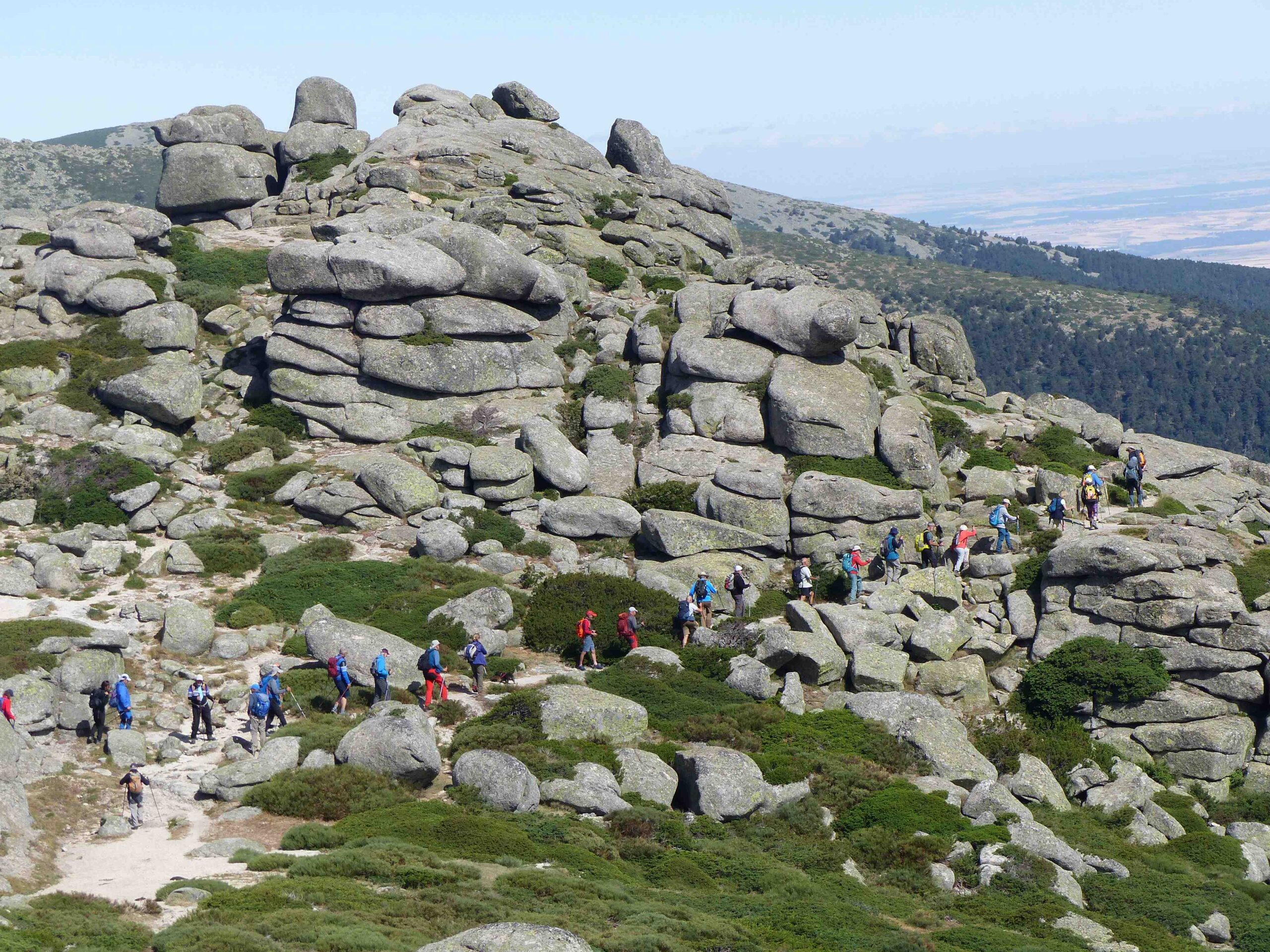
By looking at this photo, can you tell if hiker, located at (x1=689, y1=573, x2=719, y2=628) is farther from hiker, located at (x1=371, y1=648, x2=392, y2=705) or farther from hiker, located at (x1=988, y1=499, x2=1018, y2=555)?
hiker, located at (x1=988, y1=499, x2=1018, y2=555)

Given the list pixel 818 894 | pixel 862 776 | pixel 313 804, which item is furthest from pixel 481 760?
pixel 862 776

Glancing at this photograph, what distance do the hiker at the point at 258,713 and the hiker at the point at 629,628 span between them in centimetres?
1184

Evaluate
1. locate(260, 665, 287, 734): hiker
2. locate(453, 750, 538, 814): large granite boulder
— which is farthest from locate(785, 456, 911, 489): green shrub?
locate(260, 665, 287, 734): hiker

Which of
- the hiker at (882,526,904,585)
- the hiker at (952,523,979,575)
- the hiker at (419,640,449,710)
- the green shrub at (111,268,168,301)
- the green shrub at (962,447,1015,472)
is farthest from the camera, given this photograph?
the green shrub at (111,268,168,301)

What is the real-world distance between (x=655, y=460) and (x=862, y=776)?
20659mm

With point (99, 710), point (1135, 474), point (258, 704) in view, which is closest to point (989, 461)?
point (1135, 474)

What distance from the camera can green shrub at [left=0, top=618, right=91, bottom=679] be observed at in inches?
1240

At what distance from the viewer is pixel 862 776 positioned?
102 feet

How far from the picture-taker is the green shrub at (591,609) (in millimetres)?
38094

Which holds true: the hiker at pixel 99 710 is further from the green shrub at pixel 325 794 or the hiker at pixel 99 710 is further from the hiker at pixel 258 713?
the green shrub at pixel 325 794

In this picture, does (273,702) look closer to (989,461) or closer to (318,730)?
(318,730)

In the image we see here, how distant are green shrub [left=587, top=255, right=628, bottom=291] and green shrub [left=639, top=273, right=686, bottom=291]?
165 centimetres

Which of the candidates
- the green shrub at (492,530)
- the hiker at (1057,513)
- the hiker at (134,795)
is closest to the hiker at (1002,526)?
the hiker at (1057,513)

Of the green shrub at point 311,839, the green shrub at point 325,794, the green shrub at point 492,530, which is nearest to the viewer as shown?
the green shrub at point 311,839
